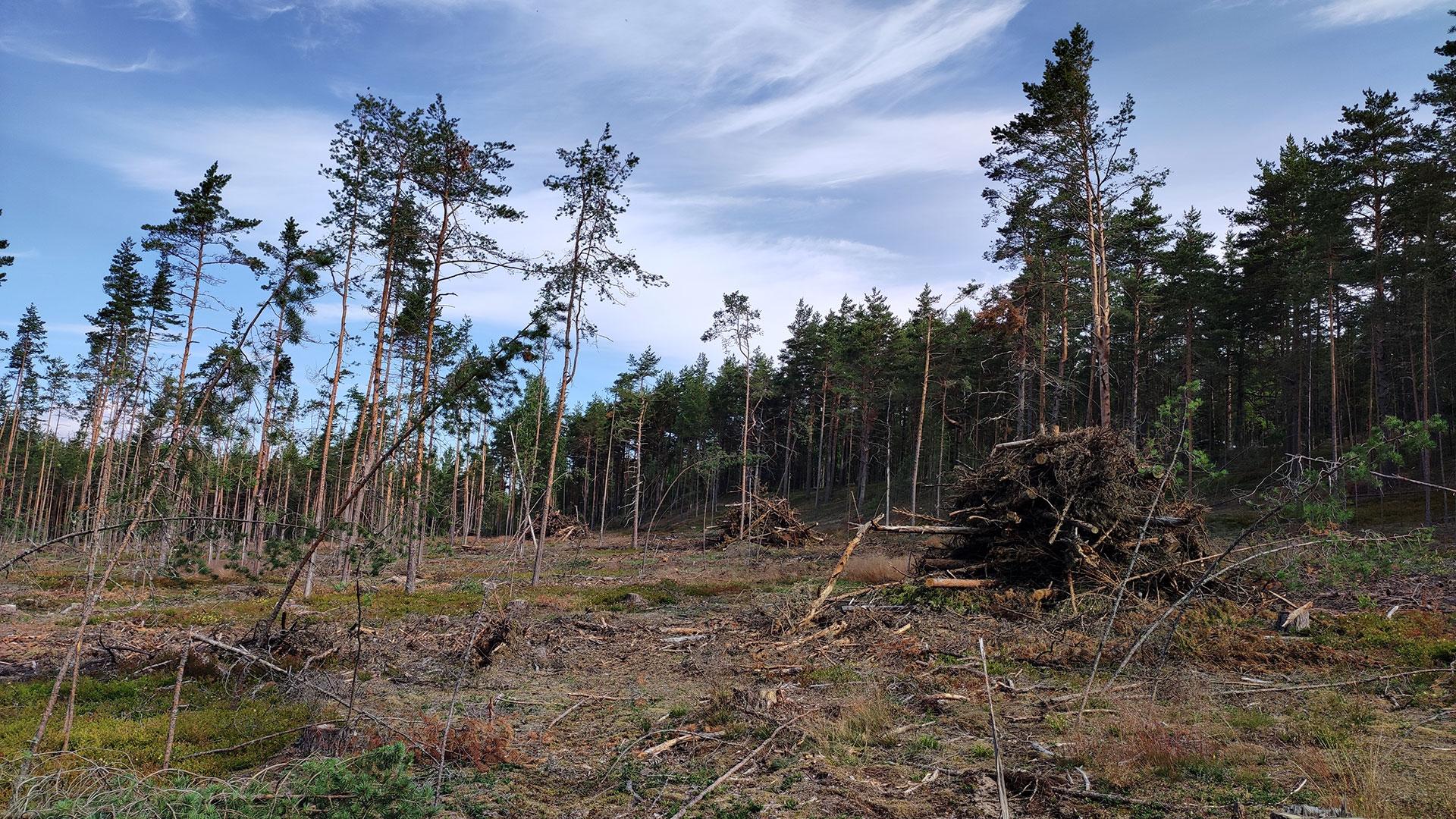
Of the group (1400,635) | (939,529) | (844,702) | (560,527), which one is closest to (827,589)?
(939,529)

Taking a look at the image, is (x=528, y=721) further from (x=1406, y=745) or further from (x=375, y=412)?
(x=375, y=412)

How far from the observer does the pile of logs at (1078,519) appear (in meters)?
11.2

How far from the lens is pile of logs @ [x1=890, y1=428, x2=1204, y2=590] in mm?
11180

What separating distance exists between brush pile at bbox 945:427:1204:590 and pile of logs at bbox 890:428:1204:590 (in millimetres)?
17

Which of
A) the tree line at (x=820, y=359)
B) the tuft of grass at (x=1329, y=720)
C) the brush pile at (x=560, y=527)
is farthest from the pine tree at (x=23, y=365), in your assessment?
the tuft of grass at (x=1329, y=720)

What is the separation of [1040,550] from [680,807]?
8.99m

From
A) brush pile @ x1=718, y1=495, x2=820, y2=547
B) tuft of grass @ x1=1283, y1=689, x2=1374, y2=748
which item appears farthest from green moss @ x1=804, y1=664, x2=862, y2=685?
brush pile @ x1=718, y1=495, x2=820, y2=547

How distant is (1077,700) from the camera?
6820mm

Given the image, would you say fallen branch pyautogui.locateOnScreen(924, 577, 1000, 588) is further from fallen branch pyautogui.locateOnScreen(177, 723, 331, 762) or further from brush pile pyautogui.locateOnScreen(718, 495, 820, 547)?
brush pile pyautogui.locateOnScreen(718, 495, 820, 547)

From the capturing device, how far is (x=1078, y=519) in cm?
Result: 1141

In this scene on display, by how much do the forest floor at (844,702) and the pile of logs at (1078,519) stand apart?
0.82 meters

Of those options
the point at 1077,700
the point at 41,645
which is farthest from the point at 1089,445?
the point at 41,645

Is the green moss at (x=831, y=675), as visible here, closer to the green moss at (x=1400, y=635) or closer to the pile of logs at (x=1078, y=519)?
the pile of logs at (x=1078, y=519)

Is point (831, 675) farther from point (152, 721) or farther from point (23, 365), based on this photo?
point (23, 365)
